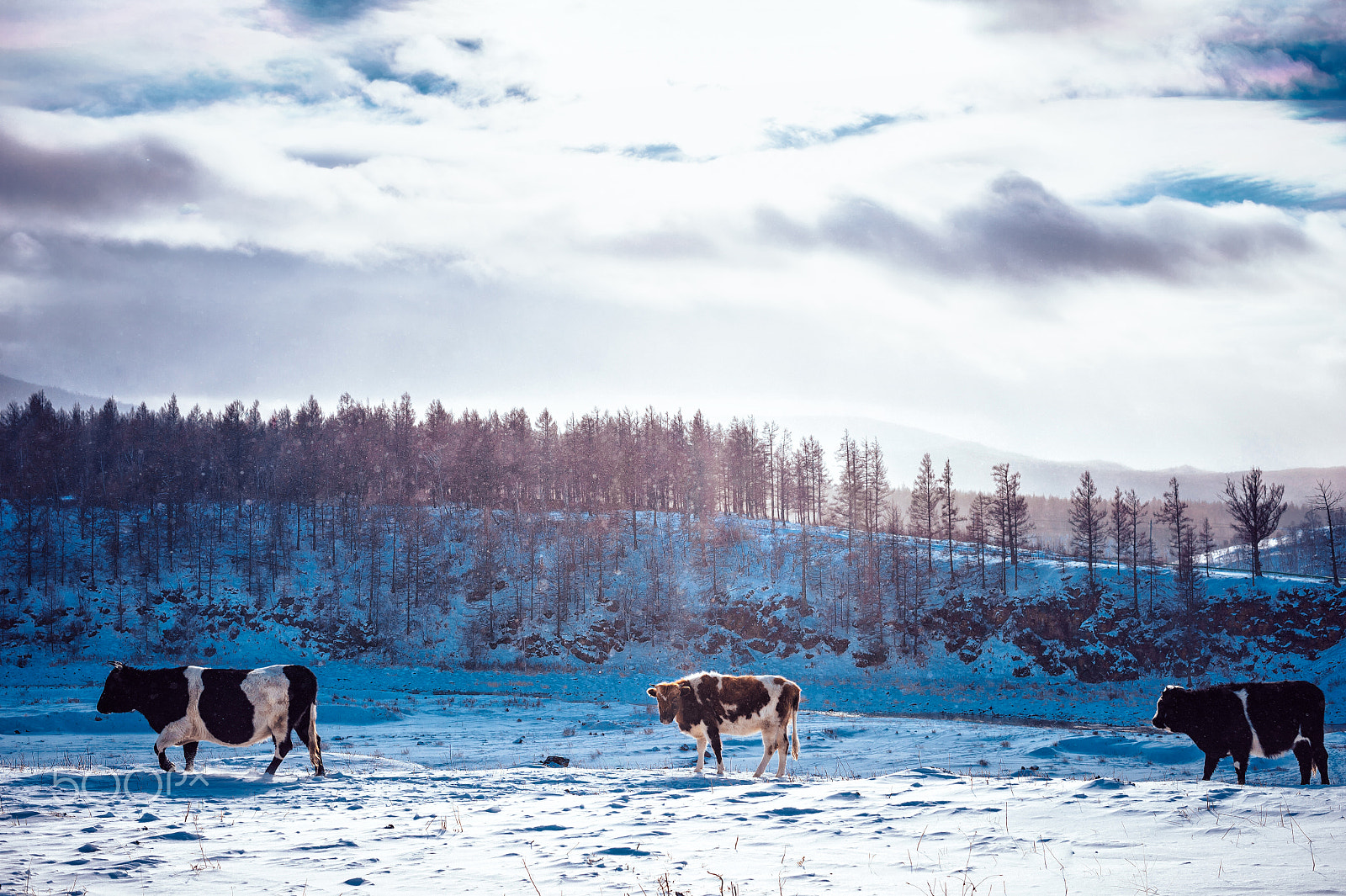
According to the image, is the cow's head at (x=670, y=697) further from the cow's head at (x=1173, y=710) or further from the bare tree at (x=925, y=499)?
the bare tree at (x=925, y=499)

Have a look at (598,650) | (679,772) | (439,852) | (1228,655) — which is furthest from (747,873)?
(1228,655)

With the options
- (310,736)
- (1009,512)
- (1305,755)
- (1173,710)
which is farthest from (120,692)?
(1009,512)

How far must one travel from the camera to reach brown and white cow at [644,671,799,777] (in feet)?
62.6

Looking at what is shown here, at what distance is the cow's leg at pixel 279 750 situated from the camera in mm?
15305

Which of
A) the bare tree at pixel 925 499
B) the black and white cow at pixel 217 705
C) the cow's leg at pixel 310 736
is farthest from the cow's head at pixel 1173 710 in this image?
the bare tree at pixel 925 499

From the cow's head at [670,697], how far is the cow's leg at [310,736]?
740 cm

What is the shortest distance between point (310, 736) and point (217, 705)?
6.19 ft

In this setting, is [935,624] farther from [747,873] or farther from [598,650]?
[747,873]

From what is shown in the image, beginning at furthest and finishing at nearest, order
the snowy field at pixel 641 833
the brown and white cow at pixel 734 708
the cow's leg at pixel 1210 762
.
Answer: the brown and white cow at pixel 734 708 → the cow's leg at pixel 1210 762 → the snowy field at pixel 641 833

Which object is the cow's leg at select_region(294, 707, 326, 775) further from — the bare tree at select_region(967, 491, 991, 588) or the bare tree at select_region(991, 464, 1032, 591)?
the bare tree at select_region(991, 464, 1032, 591)

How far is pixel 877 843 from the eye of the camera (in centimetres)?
955

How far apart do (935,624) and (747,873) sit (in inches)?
2756

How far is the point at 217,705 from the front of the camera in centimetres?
1566

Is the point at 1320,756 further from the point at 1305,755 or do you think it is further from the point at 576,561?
the point at 576,561
